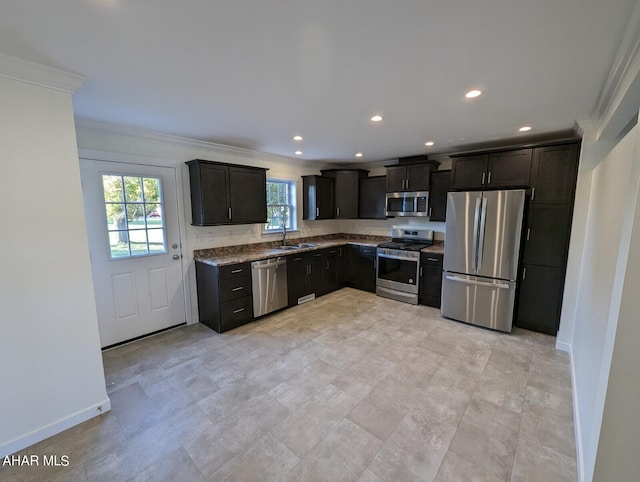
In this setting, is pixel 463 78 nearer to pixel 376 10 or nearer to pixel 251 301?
pixel 376 10

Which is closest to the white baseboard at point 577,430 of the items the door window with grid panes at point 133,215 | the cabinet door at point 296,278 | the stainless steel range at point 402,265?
the stainless steel range at point 402,265

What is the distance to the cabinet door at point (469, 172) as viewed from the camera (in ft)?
11.8

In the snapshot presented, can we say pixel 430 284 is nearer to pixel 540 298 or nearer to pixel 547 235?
pixel 540 298

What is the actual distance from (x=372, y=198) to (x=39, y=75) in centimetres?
453

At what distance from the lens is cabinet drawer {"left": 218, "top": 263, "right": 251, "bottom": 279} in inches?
133

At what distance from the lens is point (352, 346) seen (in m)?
3.08

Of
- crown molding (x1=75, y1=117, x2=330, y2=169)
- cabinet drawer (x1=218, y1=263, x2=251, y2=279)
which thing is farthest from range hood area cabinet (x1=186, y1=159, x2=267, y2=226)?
cabinet drawer (x1=218, y1=263, x2=251, y2=279)

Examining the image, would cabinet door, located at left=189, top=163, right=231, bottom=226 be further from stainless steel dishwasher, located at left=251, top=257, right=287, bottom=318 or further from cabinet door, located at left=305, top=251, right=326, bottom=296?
cabinet door, located at left=305, top=251, right=326, bottom=296

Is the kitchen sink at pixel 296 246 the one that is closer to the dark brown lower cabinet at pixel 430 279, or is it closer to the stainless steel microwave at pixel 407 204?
the stainless steel microwave at pixel 407 204

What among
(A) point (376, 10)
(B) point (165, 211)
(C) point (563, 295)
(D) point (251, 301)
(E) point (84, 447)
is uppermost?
(A) point (376, 10)

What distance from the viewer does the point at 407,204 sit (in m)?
4.64

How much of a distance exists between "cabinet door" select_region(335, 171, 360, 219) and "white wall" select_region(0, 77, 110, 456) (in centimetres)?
413

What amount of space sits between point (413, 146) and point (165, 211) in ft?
11.7

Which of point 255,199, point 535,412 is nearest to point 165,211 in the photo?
point 255,199
